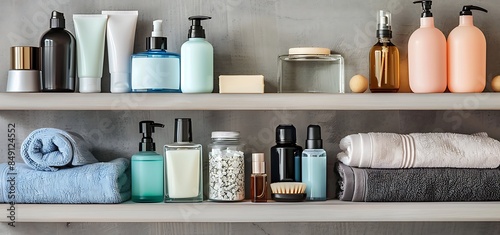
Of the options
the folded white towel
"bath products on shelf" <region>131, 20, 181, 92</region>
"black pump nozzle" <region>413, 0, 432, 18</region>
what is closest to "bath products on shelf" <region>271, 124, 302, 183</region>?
the folded white towel

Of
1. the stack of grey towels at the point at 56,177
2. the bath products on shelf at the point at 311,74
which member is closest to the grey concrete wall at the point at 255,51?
the bath products on shelf at the point at 311,74

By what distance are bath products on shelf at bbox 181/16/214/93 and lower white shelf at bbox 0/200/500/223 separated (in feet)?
0.76

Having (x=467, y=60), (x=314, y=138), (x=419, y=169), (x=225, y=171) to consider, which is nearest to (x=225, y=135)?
(x=225, y=171)

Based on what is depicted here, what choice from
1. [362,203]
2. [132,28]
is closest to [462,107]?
[362,203]

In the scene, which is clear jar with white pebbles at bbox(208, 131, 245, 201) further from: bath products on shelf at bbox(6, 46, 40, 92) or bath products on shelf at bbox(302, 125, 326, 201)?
bath products on shelf at bbox(6, 46, 40, 92)

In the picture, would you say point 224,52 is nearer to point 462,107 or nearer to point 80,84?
point 80,84

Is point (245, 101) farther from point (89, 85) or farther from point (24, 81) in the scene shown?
point (24, 81)

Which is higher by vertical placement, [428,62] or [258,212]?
[428,62]

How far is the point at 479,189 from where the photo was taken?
1332 millimetres

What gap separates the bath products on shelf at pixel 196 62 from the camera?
1373 millimetres

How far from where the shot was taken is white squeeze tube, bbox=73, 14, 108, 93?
1.39 m

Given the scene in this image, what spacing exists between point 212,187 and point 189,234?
153mm

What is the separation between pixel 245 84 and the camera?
1.37 metres

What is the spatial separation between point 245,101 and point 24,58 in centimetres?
43
